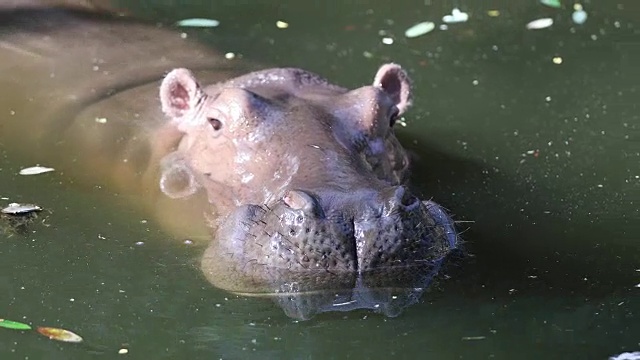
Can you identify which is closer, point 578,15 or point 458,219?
point 458,219

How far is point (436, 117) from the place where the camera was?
256 inches

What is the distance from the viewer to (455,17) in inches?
324

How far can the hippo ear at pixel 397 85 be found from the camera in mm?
5801

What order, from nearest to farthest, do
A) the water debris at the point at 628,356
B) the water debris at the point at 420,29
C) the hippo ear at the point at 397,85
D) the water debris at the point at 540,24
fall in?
the water debris at the point at 628,356 → the hippo ear at the point at 397,85 → the water debris at the point at 420,29 → the water debris at the point at 540,24

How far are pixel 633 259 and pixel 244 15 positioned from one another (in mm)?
4167

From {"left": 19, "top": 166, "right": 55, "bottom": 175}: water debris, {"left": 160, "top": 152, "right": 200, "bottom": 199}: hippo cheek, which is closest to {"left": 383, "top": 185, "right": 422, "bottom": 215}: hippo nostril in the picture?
{"left": 160, "top": 152, "right": 200, "bottom": 199}: hippo cheek

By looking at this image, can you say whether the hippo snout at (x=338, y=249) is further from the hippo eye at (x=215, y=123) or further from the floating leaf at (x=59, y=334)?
the hippo eye at (x=215, y=123)

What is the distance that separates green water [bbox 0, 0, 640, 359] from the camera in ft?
12.9

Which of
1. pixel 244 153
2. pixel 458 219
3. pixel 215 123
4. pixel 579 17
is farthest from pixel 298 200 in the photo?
pixel 579 17

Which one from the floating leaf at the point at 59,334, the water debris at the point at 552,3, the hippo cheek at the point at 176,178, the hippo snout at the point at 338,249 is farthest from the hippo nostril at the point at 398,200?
the water debris at the point at 552,3

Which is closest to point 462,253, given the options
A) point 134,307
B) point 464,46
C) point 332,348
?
point 332,348

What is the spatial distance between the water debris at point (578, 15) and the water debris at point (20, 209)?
450 centimetres

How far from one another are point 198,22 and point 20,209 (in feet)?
10.4

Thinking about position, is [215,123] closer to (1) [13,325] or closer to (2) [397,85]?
(2) [397,85]
